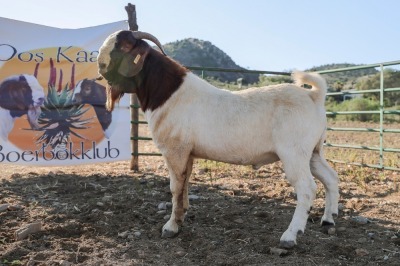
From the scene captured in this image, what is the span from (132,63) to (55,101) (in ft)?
10.8

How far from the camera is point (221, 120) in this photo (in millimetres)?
4219

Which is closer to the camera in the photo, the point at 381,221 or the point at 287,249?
the point at 287,249

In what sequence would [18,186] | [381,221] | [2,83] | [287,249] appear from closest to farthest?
1. [287,249]
2. [381,221]
3. [18,186]
4. [2,83]

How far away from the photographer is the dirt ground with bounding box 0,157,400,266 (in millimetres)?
3732

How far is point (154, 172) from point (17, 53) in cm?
305

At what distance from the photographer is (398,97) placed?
3262cm

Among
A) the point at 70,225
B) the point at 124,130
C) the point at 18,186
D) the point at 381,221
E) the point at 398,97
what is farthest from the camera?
the point at 398,97

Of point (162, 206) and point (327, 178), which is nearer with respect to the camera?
point (327, 178)

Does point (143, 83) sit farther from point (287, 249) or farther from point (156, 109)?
point (287, 249)

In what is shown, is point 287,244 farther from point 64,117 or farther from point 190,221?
point 64,117

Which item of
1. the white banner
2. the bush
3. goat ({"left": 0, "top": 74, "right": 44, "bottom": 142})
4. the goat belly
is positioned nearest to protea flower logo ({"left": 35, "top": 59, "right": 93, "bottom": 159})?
the white banner

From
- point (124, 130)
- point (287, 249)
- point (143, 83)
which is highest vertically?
point (143, 83)

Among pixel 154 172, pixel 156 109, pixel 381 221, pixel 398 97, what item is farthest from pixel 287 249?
pixel 398 97

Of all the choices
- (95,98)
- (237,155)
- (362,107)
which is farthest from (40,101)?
(362,107)
